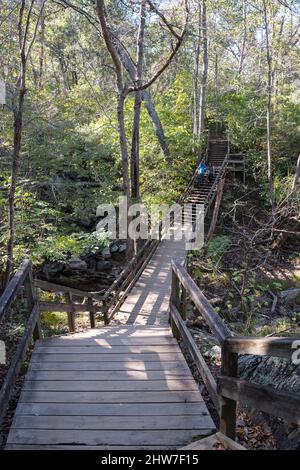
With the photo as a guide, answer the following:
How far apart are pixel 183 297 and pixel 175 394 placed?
Answer: 1.81 meters

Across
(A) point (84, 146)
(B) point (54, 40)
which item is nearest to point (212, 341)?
(A) point (84, 146)

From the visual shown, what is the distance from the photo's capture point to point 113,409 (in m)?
3.53

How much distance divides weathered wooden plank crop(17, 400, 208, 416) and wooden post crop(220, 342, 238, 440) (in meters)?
0.54

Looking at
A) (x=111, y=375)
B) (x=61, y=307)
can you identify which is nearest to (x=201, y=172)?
(x=61, y=307)

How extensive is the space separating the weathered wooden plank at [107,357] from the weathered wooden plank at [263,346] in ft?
6.35

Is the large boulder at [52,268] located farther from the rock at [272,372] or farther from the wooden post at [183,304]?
the rock at [272,372]

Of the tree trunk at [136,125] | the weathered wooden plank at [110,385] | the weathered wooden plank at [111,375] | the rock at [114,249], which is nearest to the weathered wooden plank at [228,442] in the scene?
the weathered wooden plank at [110,385]

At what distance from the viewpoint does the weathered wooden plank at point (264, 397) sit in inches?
85.7

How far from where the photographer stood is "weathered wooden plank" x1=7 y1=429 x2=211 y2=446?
3.05 meters

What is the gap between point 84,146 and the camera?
Answer: 65.8 ft

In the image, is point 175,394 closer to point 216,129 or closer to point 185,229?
point 185,229

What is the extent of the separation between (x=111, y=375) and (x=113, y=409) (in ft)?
2.21

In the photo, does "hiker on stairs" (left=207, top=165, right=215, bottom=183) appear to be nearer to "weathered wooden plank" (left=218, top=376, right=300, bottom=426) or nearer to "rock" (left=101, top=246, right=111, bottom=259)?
"rock" (left=101, top=246, right=111, bottom=259)

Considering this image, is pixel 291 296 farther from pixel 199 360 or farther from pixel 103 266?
pixel 199 360
